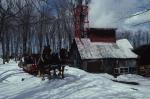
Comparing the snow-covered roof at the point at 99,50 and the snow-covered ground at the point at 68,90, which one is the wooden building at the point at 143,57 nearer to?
the snow-covered roof at the point at 99,50

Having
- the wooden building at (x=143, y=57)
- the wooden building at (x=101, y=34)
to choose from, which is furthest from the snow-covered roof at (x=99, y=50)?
the wooden building at (x=143, y=57)

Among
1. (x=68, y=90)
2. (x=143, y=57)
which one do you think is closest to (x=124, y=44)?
(x=143, y=57)

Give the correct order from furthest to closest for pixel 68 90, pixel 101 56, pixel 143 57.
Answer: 1. pixel 143 57
2. pixel 101 56
3. pixel 68 90

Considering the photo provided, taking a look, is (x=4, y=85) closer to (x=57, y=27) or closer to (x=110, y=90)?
(x=110, y=90)

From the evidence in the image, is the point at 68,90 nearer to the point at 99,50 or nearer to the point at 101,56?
the point at 101,56

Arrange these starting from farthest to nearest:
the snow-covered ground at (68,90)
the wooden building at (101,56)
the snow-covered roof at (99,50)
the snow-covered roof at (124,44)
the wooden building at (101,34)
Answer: the snow-covered roof at (124,44), the wooden building at (101,34), the snow-covered roof at (99,50), the wooden building at (101,56), the snow-covered ground at (68,90)

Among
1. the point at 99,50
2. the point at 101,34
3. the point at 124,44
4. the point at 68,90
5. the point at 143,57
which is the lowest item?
the point at 68,90

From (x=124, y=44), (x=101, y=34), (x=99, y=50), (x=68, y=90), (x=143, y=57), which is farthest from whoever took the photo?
(x=124, y=44)

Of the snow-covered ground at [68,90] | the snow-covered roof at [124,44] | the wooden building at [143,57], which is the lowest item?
the snow-covered ground at [68,90]

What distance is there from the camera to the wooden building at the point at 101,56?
140 feet

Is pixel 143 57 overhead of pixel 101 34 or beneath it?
beneath

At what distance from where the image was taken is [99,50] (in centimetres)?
4441

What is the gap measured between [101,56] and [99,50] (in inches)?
59.7

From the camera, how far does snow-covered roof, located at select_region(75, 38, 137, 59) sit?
1693 inches
